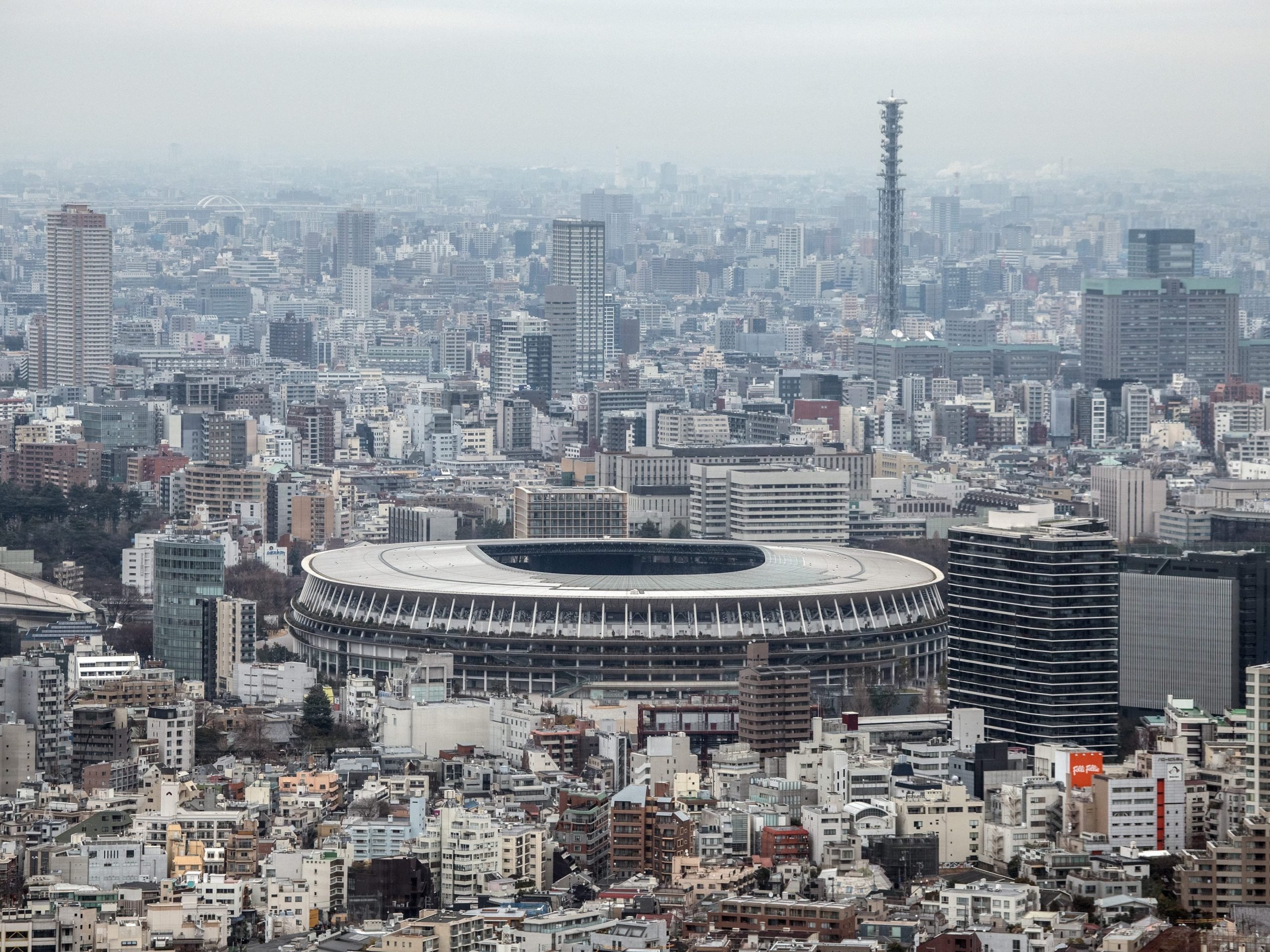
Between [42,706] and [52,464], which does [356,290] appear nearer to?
[52,464]

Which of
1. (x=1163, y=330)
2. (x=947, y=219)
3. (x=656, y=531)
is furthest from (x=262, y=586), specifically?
(x=947, y=219)

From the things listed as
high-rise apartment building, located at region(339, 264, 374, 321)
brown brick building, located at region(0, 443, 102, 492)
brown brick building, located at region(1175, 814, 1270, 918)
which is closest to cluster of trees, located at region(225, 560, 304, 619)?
brown brick building, located at region(0, 443, 102, 492)

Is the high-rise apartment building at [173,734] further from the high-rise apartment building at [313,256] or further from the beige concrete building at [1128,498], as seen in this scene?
the high-rise apartment building at [313,256]

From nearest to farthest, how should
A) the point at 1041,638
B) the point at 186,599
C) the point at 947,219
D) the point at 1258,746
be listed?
the point at 1258,746
the point at 1041,638
the point at 186,599
the point at 947,219

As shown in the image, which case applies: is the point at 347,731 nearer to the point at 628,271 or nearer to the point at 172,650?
the point at 172,650

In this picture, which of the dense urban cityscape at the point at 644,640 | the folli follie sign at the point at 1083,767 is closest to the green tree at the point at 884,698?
the dense urban cityscape at the point at 644,640

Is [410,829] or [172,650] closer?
[410,829]

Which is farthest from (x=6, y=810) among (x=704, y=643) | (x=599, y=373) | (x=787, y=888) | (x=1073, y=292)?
(x=1073, y=292)
